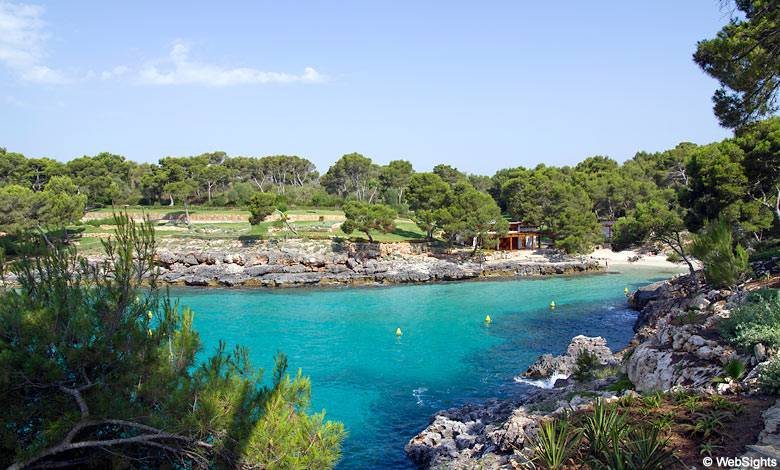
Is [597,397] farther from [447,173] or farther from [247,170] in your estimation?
[247,170]

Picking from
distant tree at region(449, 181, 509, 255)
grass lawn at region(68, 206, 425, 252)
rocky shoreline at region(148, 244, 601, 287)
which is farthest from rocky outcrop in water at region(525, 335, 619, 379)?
grass lawn at region(68, 206, 425, 252)

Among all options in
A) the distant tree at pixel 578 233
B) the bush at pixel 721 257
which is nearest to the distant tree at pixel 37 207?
the bush at pixel 721 257

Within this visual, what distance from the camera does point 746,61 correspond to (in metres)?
11.5

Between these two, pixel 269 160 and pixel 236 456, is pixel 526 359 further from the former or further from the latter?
pixel 269 160

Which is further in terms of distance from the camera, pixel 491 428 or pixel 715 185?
pixel 715 185

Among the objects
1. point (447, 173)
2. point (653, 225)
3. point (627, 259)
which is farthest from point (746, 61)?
point (447, 173)

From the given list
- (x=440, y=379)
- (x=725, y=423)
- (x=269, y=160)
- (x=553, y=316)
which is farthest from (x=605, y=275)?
(x=269, y=160)

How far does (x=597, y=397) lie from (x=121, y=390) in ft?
27.1

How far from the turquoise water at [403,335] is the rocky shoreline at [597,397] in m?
1.33

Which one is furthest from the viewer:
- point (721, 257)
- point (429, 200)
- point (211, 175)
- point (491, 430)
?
point (211, 175)

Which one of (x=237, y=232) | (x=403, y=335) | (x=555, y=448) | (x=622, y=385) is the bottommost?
(x=403, y=335)

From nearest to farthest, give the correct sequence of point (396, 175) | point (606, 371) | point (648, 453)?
point (648, 453), point (606, 371), point (396, 175)

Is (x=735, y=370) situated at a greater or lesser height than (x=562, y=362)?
greater

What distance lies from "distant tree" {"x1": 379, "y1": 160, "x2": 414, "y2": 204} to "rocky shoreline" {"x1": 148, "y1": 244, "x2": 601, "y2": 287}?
101 feet
